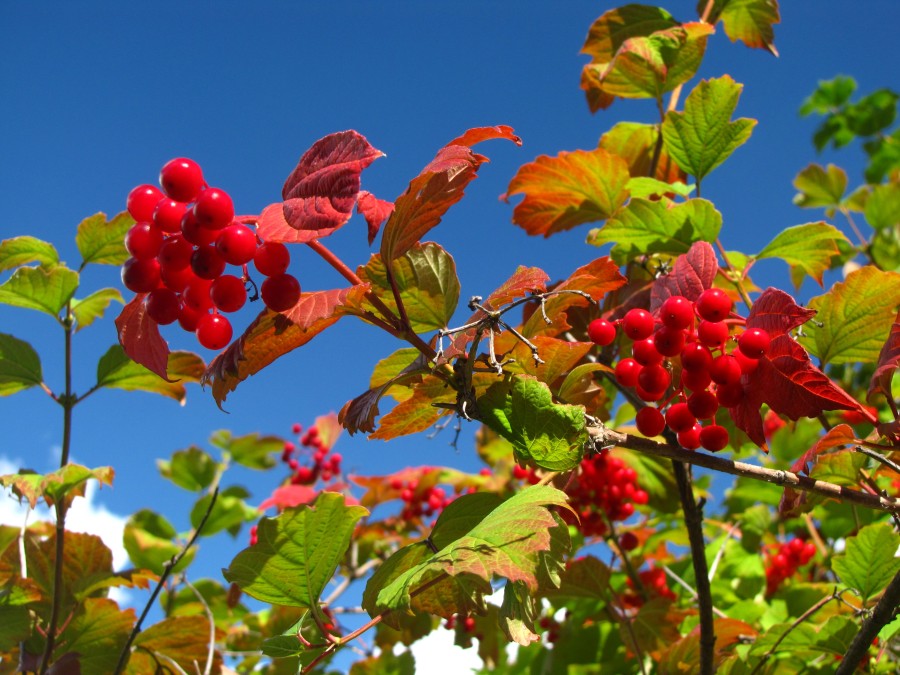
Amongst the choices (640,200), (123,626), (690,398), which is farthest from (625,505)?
(123,626)

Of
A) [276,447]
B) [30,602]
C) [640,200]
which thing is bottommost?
[30,602]

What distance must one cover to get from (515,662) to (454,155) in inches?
90.6

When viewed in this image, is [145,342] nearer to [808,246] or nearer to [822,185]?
[808,246]

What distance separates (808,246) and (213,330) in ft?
4.47

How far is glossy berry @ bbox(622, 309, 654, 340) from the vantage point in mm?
1224

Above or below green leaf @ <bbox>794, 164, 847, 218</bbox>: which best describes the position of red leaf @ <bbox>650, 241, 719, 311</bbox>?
below

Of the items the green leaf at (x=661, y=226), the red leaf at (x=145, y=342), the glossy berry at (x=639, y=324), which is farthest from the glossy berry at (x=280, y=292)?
the green leaf at (x=661, y=226)

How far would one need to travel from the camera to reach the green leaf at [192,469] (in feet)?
10.7

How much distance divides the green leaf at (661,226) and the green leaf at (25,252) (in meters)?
1.36

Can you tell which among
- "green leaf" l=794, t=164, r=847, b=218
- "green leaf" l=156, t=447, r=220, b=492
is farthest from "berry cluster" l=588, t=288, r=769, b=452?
"green leaf" l=794, t=164, r=847, b=218

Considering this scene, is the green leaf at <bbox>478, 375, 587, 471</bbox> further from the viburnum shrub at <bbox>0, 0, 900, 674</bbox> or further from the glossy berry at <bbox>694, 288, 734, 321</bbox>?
the glossy berry at <bbox>694, 288, 734, 321</bbox>

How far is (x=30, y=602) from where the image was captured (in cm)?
177

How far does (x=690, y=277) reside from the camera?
1266mm

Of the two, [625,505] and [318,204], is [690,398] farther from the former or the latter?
[625,505]
